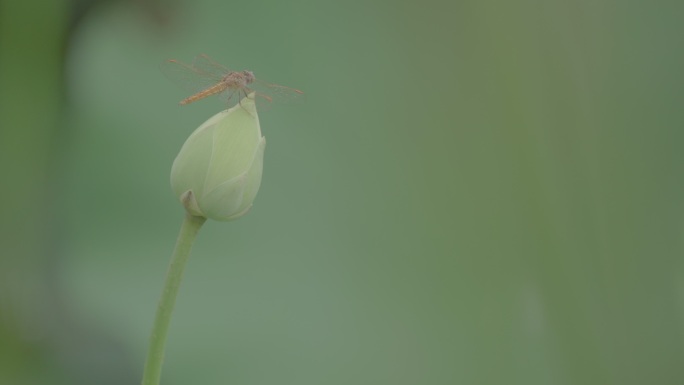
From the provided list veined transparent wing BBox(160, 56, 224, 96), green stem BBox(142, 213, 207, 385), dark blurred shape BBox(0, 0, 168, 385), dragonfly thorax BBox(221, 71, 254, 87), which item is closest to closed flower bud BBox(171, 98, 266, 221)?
green stem BBox(142, 213, 207, 385)

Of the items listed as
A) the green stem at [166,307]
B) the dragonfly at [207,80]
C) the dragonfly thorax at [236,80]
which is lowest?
the green stem at [166,307]

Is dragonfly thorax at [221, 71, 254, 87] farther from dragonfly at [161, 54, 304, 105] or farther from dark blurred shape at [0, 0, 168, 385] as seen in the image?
dark blurred shape at [0, 0, 168, 385]

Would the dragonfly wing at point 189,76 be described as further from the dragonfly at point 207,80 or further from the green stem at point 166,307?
the green stem at point 166,307

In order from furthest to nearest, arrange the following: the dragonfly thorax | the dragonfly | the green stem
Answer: the dragonfly → the dragonfly thorax → the green stem

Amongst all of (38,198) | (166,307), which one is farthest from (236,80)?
(38,198)

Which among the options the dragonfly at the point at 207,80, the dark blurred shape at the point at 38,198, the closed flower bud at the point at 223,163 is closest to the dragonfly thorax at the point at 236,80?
the dragonfly at the point at 207,80
